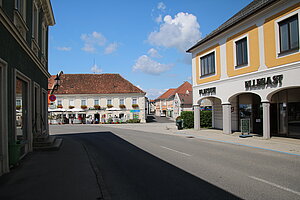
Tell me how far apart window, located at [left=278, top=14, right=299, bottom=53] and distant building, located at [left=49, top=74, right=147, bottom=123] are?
33.2 m

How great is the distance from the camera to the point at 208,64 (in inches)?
786

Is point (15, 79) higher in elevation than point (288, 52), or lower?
lower

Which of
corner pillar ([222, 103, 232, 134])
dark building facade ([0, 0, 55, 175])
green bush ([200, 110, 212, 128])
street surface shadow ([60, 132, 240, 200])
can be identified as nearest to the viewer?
street surface shadow ([60, 132, 240, 200])

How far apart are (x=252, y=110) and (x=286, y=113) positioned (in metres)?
3.34

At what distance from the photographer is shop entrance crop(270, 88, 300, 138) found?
14.3 meters

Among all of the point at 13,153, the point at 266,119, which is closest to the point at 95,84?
the point at 266,119

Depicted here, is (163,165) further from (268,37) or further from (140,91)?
(140,91)

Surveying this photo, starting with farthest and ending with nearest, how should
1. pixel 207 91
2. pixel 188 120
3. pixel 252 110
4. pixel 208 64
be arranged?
1. pixel 188 120
2. pixel 208 64
3. pixel 207 91
4. pixel 252 110

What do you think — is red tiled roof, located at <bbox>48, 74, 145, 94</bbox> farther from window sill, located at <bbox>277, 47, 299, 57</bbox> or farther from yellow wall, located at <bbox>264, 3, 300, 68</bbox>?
window sill, located at <bbox>277, 47, 299, 57</bbox>

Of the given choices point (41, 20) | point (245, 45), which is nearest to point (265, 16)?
point (245, 45)

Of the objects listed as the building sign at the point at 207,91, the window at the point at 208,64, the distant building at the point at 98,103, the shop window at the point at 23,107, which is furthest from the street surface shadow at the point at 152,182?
the distant building at the point at 98,103

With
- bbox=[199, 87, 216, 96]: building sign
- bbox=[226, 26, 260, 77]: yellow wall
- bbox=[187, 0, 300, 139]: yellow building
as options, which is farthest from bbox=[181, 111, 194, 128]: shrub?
→ bbox=[226, 26, 260, 77]: yellow wall

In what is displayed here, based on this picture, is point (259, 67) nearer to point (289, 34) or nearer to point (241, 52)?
point (241, 52)

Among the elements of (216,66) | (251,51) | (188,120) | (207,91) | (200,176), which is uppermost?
(251,51)
